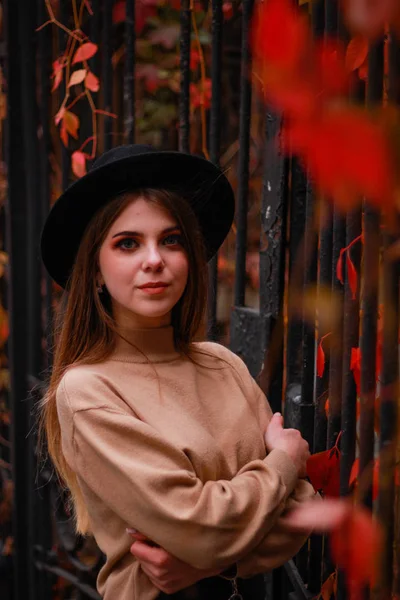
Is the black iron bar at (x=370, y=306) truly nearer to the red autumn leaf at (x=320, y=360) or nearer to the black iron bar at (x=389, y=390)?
the black iron bar at (x=389, y=390)

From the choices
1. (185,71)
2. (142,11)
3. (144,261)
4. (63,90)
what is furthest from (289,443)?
(142,11)

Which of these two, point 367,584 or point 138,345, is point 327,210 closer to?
point 138,345

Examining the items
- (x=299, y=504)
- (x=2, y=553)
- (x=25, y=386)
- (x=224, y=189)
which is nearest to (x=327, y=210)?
(x=224, y=189)

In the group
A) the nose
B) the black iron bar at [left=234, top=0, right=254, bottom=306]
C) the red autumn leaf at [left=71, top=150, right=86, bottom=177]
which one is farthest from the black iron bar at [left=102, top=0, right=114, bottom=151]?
the nose

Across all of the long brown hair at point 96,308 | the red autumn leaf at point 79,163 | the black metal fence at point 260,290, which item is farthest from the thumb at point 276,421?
the red autumn leaf at point 79,163

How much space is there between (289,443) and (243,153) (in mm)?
888

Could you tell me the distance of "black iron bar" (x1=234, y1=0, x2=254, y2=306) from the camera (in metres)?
2.20

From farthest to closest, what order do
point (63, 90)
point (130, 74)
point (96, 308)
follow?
point (63, 90) < point (130, 74) < point (96, 308)

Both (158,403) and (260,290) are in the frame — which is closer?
(158,403)

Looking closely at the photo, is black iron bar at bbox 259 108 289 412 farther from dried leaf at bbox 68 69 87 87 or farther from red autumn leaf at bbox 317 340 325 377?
dried leaf at bbox 68 69 87 87

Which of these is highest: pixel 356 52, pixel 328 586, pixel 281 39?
pixel 356 52

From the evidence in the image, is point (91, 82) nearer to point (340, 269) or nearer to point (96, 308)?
point (96, 308)

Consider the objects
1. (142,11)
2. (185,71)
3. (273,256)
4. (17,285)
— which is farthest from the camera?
(142,11)

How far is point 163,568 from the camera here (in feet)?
5.32
